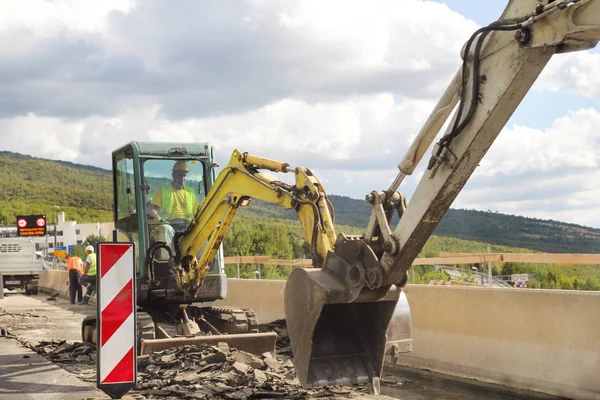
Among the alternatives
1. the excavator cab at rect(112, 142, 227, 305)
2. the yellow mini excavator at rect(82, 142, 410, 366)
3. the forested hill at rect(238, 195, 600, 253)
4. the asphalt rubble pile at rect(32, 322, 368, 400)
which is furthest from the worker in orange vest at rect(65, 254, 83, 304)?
the forested hill at rect(238, 195, 600, 253)

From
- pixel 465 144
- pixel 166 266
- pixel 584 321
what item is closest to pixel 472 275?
pixel 166 266

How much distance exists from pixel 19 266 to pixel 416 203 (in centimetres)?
3180

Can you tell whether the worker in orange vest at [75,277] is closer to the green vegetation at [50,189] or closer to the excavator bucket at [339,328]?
the excavator bucket at [339,328]

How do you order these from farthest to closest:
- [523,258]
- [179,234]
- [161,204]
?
[161,204], [179,234], [523,258]

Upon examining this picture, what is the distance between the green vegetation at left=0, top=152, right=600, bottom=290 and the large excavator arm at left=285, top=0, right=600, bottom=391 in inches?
30.4

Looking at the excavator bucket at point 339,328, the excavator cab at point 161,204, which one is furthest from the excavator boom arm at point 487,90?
the excavator cab at point 161,204

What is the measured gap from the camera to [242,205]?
977 centimetres

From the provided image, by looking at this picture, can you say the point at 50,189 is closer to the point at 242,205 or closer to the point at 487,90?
the point at 242,205

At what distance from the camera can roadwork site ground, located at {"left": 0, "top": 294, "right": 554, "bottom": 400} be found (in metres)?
7.60

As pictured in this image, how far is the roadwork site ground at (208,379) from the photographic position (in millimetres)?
7602

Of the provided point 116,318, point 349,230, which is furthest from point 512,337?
point 349,230

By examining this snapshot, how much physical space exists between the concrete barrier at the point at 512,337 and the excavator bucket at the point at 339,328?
4.78ft

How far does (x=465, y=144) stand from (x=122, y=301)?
3.09m

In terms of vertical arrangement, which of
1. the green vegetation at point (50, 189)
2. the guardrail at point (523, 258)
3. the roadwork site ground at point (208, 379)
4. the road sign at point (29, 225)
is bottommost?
the roadwork site ground at point (208, 379)
